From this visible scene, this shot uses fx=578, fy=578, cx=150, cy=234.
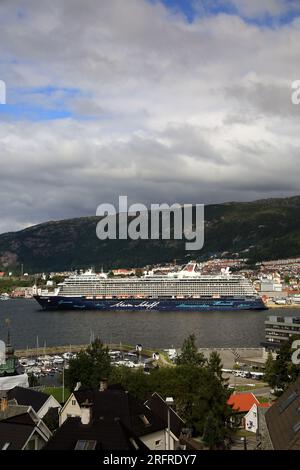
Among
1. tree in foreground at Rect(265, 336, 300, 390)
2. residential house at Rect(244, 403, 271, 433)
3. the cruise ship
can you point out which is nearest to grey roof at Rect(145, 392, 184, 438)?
residential house at Rect(244, 403, 271, 433)

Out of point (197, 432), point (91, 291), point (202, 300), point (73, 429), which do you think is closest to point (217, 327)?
point (202, 300)

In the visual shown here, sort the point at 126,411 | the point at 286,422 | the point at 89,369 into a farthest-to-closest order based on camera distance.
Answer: the point at 89,369 → the point at 126,411 → the point at 286,422

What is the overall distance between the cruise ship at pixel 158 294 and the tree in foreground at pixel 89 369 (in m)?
62.8

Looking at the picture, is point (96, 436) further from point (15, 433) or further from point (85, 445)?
point (15, 433)

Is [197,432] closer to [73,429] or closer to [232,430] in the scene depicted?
[232,430]

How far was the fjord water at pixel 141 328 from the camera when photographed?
51.1m

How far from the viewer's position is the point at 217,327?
61.4m

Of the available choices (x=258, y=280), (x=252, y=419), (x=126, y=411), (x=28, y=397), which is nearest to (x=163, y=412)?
(x=126, y=411)

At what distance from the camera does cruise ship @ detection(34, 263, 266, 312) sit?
287 ft

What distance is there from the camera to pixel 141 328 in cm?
6091

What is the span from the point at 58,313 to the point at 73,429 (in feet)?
243

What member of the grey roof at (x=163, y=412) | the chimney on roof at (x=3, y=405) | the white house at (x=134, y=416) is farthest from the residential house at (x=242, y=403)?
the chimney on roof at (x=3, y=405)

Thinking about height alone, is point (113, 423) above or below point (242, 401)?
above

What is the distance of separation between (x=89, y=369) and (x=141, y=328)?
3808cm
